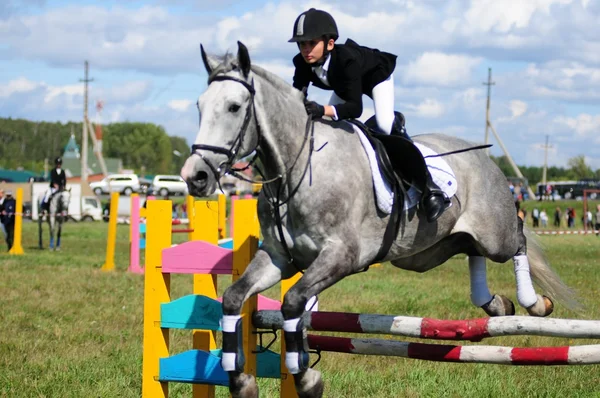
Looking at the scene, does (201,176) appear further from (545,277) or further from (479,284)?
(545,277)

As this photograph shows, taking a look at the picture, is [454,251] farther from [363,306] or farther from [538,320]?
[363,306]

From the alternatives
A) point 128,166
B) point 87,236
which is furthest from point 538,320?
point 128,166

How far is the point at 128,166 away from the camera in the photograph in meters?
120

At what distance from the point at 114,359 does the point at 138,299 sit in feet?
12.4

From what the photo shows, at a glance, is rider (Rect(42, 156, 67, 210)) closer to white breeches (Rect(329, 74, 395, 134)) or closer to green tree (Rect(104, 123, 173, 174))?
white breeches (Rect(329, 74, 395, 134))

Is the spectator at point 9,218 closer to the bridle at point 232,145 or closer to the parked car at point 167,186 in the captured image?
the bridle at point 232,145

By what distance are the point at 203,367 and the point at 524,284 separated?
2482 mm

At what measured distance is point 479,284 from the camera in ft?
20.8

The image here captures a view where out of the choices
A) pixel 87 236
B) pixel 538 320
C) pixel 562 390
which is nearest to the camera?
pixel 538 320

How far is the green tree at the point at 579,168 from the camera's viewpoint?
107500 mm

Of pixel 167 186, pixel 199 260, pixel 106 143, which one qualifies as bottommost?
pixel 167 186

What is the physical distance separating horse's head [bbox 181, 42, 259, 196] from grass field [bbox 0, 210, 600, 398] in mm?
2395

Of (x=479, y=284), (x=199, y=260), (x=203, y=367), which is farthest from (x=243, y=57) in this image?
(x=479, y=284)

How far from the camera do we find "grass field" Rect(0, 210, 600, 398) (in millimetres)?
6305
